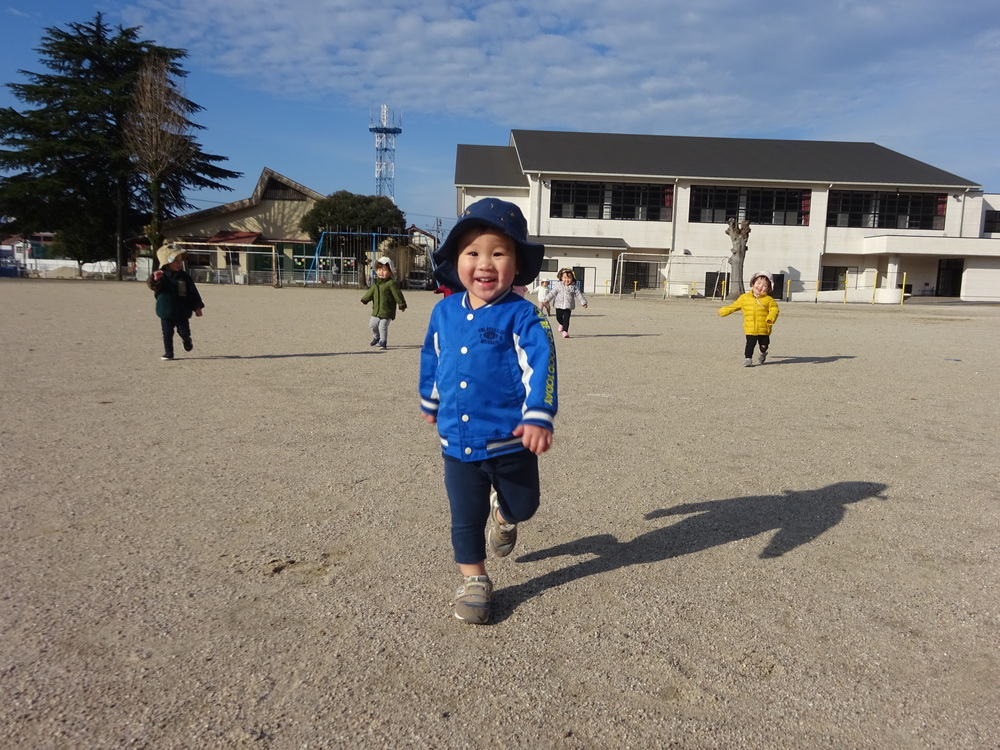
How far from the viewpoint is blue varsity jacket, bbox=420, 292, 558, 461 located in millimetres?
2746

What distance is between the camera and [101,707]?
7.07 feet

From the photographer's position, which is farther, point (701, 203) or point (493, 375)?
point (701, 203)

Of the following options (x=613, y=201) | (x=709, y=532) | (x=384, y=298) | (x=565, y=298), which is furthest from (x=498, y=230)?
(x=613, y=201)

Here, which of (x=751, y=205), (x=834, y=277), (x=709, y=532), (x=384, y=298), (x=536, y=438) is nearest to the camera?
(x=536, y=438)

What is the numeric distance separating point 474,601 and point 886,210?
51.8 metres

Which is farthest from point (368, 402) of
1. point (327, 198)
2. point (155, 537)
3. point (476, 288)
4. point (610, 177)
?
point (327, 198)

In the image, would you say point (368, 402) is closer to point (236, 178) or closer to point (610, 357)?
point (610, 357)

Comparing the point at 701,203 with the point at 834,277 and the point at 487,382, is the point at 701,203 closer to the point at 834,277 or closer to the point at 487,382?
the point at 834,277

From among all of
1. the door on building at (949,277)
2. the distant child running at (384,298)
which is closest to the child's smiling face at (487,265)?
the distant child running at (384,298)

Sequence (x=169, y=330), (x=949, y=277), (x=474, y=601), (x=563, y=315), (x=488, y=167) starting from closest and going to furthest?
(x=474, y=601) < (x=169, y=330) < (x=563, y=315) < (x=949, y=277) < (x=488, y=167)

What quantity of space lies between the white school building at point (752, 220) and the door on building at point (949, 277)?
0.11 metres

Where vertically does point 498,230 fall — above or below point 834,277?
below

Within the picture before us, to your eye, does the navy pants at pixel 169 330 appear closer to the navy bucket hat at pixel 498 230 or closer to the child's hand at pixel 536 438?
the navy bucket hat at pixel 498 230

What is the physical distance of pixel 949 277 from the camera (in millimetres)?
48156
